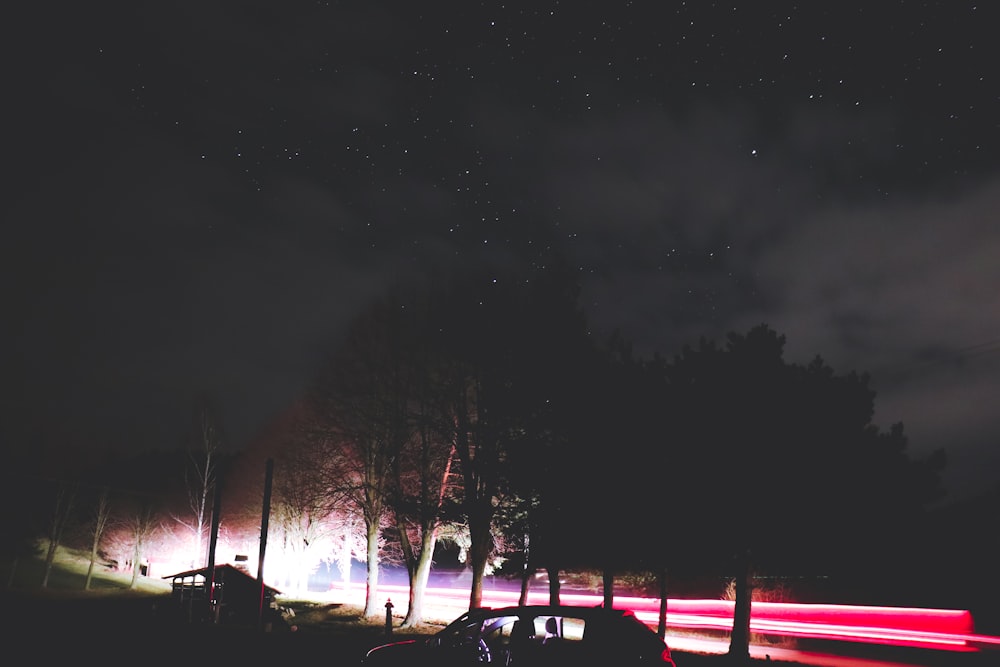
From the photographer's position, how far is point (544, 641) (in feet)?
28.0

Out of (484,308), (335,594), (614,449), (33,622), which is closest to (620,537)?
(614,449)

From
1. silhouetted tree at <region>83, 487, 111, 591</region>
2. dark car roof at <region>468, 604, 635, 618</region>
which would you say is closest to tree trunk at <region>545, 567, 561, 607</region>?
dark car roof at <region>468, 604, 635, 618</region>

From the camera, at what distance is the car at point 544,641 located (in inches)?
320

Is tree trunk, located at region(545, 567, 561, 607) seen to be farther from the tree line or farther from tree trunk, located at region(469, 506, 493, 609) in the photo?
tree trunk, located at region(469, 506, 493, 609)

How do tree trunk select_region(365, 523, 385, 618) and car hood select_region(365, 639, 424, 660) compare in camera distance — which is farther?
tree trunk select_region(365, 523, 385, 618)

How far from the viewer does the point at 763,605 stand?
3016 cm

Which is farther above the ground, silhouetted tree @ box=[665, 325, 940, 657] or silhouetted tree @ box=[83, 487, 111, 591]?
silhouetted tree @ box=[665, 325, 940, 657]

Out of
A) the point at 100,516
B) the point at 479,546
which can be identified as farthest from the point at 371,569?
the point at 100,516

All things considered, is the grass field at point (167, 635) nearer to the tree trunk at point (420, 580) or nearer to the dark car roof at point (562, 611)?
the tree trunk at point (420, 580)

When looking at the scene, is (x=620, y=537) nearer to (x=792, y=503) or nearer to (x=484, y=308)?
(x=792, y=503)

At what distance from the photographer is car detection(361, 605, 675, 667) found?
8141 millimetres

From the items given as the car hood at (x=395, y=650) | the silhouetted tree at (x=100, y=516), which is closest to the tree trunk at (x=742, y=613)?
the car hood at (x=395, y=650)

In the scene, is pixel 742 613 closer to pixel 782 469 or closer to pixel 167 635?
pixel 782 469

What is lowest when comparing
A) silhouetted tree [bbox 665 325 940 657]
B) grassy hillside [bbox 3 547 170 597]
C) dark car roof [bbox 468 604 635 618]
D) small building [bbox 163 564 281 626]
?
grassy hillside [bbox 3 547 170 597]
